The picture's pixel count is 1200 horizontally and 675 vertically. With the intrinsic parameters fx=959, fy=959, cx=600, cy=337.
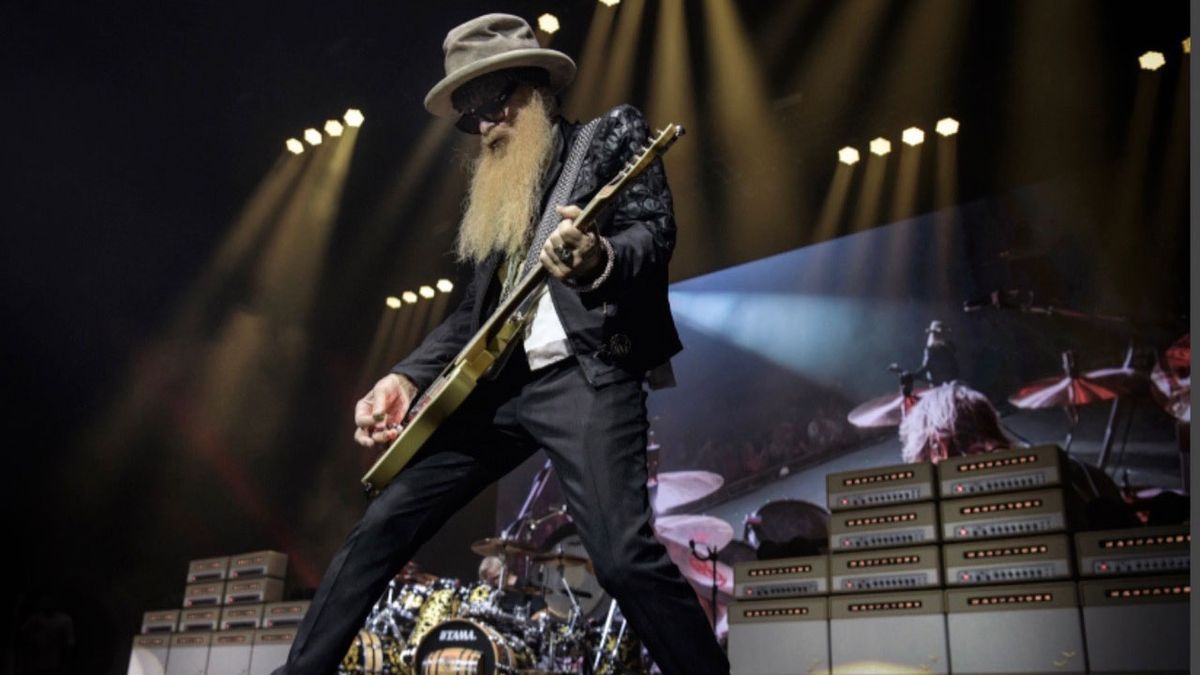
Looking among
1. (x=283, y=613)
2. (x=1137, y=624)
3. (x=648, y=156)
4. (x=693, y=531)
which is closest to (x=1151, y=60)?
(x=1137, y=624)

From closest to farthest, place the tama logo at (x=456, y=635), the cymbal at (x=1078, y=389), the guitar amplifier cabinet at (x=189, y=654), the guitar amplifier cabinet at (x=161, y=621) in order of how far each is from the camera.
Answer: the tama logo at (x=456, y=635), the cymbal at (x=1078, y=389), the guitar amplifier cabinet at (x=189, y=654), the guitar amplifier cabinet at (x=161, y=621)

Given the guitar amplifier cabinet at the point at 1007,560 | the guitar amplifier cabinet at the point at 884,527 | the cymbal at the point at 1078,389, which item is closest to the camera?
the guitar amplifier cabinet at the point at 1007,560

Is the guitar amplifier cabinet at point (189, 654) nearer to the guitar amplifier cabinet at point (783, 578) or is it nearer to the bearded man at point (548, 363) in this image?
the guitar amplifier cabinet at point (783, 578)

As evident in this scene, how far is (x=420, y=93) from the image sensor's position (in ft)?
22.7

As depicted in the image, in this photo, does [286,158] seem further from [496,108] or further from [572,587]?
[496,108]

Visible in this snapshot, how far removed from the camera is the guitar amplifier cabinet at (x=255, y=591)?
7.26 metres

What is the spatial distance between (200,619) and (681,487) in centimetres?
387

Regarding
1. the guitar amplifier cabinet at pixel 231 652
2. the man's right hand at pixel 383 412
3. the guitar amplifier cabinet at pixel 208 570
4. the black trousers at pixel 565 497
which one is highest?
the guitar amplifier cabinet at pixel 208 570

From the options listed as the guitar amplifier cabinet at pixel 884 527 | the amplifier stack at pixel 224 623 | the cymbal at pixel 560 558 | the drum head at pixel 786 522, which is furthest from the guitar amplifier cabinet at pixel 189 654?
the guitar amplifier cabinet at pixel 884 527

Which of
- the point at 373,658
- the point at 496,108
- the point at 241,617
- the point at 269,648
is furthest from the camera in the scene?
the point at 241,617

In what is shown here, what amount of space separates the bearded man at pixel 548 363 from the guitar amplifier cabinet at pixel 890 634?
252cm

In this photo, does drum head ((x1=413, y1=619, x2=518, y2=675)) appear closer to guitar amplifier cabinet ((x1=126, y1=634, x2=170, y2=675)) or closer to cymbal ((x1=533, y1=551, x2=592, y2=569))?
cymbal ((x1=533, y1=551, x2=592, y2=569))

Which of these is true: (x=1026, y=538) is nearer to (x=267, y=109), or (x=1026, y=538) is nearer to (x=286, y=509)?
(x=267, y=109)

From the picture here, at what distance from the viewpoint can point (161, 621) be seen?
7.56 meters
